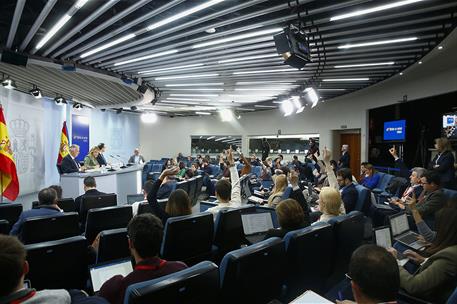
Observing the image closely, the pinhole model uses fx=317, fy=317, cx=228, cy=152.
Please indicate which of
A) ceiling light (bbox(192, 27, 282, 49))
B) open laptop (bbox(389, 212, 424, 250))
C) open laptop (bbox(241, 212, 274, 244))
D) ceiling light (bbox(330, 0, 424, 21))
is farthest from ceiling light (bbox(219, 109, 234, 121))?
open laptop (bbox(389, 212, 424, 250))

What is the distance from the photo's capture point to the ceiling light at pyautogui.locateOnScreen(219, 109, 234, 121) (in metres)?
16.2

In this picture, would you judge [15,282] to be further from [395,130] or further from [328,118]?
[328,118]

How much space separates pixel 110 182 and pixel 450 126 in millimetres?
8702

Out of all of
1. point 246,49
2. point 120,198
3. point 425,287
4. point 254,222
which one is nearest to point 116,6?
point 246,49

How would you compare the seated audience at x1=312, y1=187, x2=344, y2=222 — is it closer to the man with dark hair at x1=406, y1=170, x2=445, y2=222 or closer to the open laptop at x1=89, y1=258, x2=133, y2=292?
the man with dark hair at x1=406, y1=170, x2=445, y2=222

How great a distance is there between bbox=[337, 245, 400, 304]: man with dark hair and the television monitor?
25.5 feet

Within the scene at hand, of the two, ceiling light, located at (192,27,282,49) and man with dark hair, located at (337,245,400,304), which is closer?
man with dark hair, located at (337,245,400,304)

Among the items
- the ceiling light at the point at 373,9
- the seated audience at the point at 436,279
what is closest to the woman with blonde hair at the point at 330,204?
the seated audience at the point at 436,279

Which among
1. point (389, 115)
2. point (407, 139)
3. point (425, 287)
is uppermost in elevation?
point (389, 115)

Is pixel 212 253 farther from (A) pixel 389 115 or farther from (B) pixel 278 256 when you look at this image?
(A) pixel 389 115

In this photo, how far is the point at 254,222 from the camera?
3490 mm

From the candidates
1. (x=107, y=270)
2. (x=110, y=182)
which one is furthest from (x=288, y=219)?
(x=110, y=182)

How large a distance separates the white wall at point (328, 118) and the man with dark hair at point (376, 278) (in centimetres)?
532

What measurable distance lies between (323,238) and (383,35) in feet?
14.0
